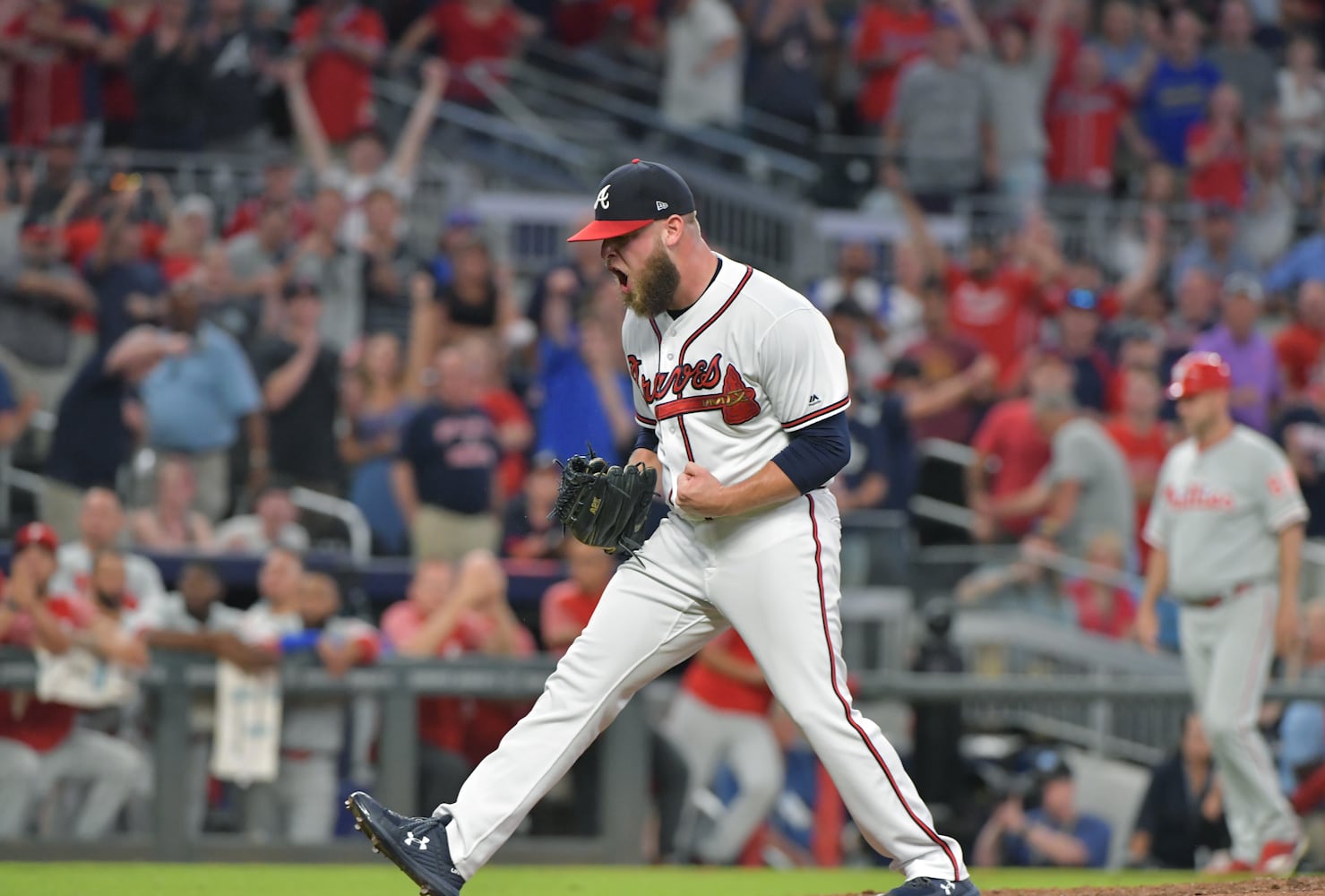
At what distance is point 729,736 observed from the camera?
848cm

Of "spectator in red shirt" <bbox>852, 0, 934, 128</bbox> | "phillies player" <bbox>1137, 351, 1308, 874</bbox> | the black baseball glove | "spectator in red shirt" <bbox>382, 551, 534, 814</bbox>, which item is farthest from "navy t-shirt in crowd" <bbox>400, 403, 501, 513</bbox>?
"spectator in red shirt" <bbox>852, 0, 934, 128</bbox>

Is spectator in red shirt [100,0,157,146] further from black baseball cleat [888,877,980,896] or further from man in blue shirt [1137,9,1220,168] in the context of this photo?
black baseball cleat [888,877,980,896]

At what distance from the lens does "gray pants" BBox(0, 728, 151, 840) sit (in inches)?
308

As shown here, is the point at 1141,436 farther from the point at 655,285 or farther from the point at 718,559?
the point at 655,285

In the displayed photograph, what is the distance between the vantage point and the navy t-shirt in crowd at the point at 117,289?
10148mm

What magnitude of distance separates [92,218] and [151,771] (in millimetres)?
4204

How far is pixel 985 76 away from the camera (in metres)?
13.9

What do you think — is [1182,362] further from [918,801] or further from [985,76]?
[985,76]

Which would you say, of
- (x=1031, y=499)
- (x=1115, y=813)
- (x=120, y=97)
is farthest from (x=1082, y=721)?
(x=120, y=97)

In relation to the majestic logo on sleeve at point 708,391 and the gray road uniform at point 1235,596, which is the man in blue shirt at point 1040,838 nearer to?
the gray road uniform at point 1235,596

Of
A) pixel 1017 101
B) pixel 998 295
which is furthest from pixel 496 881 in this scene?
pixel 1017 101

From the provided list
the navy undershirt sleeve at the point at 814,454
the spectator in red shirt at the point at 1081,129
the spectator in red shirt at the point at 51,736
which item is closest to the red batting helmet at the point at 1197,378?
the navy undershirt sleeve at the point at 814,454

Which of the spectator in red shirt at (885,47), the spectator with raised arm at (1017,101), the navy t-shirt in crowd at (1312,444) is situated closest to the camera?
the navy t-shirt in crowd at (1312,444)

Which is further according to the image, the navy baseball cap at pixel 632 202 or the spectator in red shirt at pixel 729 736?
the spectator in red shirt at pixel 729 736
